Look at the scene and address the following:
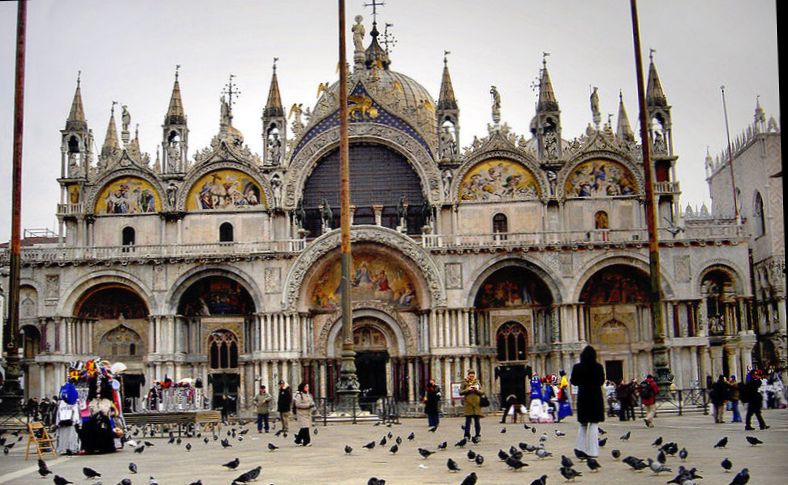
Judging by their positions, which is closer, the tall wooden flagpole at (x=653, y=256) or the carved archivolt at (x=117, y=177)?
the tall wooden flagpole at (x=653, y=256)

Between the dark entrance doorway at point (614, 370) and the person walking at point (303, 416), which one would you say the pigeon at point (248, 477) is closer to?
the person walking at point (303, 416)

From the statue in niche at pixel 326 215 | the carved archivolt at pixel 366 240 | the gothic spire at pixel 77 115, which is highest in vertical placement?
the gothic spire at pixel 77 115

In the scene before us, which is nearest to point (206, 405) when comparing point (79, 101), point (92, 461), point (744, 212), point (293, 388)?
point (293, 388)

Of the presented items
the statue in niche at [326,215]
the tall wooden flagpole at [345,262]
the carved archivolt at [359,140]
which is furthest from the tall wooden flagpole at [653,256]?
the statue in niche at [326,215]

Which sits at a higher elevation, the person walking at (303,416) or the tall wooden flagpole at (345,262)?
the tall wooden flagpole at (345,262)

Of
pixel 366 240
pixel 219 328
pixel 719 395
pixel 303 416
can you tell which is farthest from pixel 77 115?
pixel 719 395

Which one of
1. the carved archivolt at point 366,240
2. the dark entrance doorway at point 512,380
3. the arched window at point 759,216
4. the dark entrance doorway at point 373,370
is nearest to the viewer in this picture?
→ the carved archivolt at point 366,240

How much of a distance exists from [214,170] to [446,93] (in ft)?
38.8

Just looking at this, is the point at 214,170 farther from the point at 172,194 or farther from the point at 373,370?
the point at 373,370

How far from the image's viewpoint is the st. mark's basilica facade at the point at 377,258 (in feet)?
150

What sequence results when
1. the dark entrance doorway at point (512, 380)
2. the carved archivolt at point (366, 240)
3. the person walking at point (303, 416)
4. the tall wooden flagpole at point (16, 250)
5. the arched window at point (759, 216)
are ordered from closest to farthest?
the person walking at point (303, 416)
the tall wooden flagpole at point (16, 250)
the carved archivolt at point (366, 240)
the dark entrance doorway at point (512, 380)
the arched window at point (759, 216)

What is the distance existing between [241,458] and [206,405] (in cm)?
2176

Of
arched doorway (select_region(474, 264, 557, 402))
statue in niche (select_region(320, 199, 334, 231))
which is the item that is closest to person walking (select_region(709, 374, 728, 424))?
arched doorway (select_region(474, 264, 557, 402))

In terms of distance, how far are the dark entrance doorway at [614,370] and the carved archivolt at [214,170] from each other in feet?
57.9
